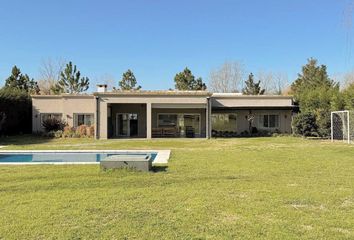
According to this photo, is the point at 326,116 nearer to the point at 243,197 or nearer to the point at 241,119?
the point at 241,119

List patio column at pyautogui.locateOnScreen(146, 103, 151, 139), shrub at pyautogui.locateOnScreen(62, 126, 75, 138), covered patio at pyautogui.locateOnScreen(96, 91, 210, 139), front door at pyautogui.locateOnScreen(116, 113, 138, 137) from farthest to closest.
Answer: front door at pyautogui.locateOnScreen(116, 113, 138, 137)
covered patio at pyautogui.locateOnScreen(96, 91, 210, 139)
shrub at pyautogui.locateOnScreen(62, 126, 75, 138)
patio column at pyautogui.locateOnScreen(146, 103, 151, 139)

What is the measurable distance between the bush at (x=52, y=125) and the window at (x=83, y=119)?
1.28 meters

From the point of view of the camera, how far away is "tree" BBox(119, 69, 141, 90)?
49.4 metres

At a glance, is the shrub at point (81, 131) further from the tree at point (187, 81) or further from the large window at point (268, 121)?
the tree at point (187, 81)

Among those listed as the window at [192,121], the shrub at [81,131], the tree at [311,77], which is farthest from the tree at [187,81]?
the shrub at [81,131]

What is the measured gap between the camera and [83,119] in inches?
1203

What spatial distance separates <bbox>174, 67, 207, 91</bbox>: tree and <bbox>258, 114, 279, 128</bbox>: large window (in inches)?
590

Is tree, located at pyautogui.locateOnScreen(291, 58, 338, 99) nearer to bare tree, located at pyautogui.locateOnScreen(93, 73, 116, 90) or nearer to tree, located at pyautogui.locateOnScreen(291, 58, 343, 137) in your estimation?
tree, located at pyautogui.locateOnScreen(291, 58, 343, 137)

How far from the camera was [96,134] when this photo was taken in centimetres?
2647

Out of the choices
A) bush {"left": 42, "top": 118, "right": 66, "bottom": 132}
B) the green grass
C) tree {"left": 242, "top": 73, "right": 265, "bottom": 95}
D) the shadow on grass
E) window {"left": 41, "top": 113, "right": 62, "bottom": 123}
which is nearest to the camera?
the green grass

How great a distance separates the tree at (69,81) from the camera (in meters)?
42.7

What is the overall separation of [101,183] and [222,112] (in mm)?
23150

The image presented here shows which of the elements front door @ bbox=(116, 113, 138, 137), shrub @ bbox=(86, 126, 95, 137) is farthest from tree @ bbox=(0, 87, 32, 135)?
front door @ bbox=(116, 113, 138, 137)

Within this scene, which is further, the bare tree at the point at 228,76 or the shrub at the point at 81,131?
the bare tree at the point at 228,76
